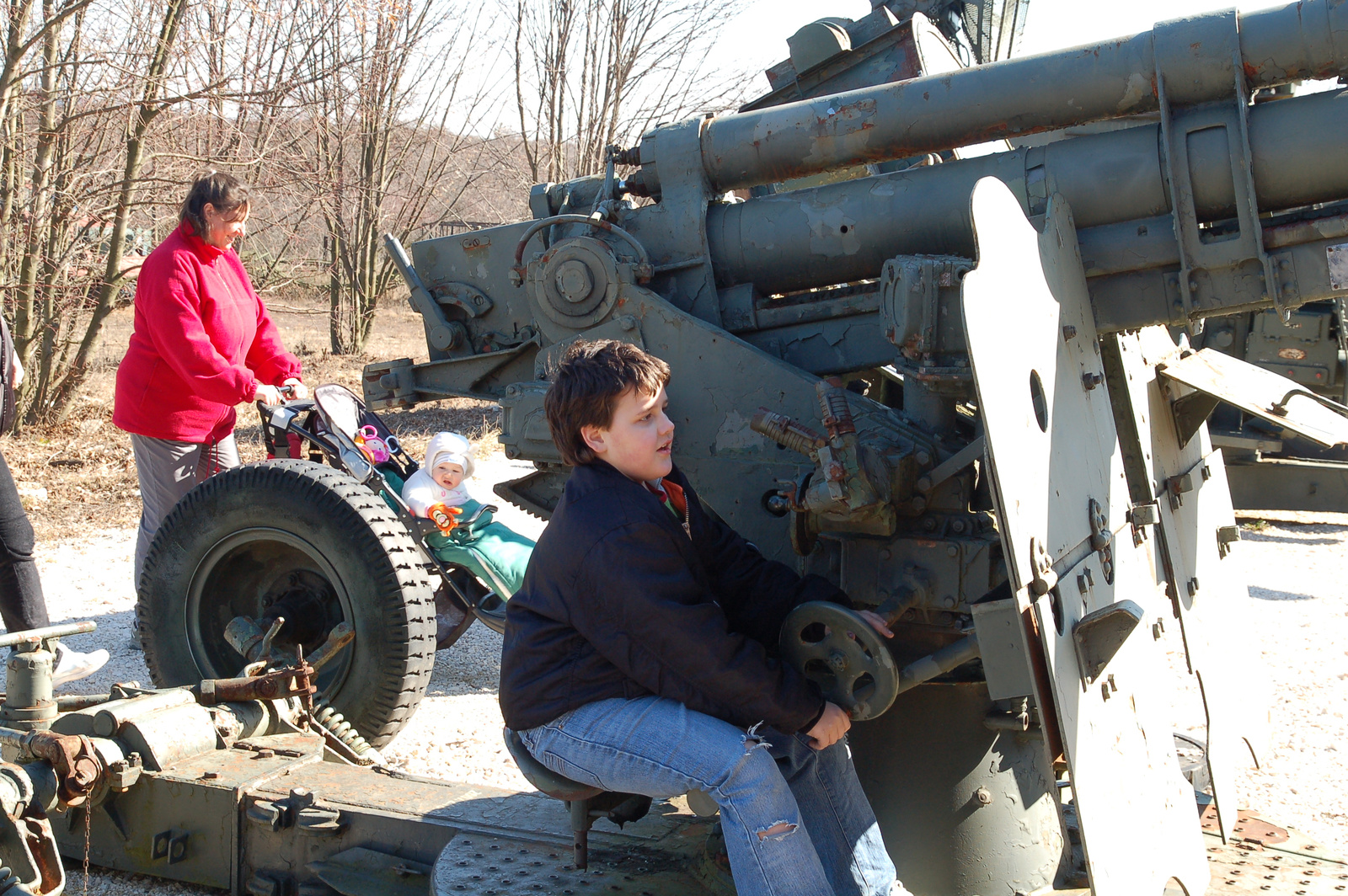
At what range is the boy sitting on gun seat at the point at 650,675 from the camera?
2.29 metres

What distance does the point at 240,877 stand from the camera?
3.12 metres

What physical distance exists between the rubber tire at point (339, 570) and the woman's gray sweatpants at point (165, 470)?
0.61m

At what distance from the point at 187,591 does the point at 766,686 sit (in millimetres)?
2519

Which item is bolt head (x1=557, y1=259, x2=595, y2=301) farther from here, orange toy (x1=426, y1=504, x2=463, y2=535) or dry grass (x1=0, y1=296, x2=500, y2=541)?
dry grass (x1=0, y1=296, x2=500, y2=541)

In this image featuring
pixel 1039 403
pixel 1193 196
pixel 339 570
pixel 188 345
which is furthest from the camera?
pixel 188 345

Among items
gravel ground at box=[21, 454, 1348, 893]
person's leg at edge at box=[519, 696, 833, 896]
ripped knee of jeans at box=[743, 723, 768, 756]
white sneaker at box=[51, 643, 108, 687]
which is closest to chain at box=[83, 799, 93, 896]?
gravel ground at box=[21, 454, 1348, 893]

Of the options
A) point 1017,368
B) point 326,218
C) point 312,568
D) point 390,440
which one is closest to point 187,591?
point 312,568

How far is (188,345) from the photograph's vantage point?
4.42 m

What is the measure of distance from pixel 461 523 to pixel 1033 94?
2.36 metres

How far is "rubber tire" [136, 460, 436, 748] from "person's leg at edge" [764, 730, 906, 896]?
A: 1712 millimetres

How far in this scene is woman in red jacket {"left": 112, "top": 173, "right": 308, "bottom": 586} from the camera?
442 centimetres

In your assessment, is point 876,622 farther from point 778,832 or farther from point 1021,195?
point 1021,195

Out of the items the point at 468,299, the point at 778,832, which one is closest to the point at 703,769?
the point at 778,832

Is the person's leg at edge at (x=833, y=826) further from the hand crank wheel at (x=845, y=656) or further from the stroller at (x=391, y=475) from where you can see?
the stroller at (x=391, y=475)
